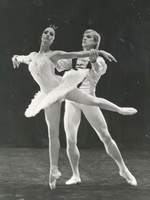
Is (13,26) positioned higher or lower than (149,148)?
higher

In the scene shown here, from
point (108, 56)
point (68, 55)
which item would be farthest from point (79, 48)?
point (108, 56)

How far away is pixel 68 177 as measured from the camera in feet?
8.49

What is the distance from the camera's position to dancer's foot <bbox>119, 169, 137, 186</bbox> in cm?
260

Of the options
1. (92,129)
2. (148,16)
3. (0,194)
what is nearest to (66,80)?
(92,129)

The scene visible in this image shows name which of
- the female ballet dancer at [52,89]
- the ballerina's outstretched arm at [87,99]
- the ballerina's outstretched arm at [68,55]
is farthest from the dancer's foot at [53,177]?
the ballerina's outstretched arm at [68,55]

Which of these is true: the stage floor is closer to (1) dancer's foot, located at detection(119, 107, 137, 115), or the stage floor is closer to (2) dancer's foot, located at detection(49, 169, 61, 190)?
(2) dancer's foot, located at detection(49, 169, 61, 190)

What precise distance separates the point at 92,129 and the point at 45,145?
0.36 meters

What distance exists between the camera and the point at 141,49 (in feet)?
8.61

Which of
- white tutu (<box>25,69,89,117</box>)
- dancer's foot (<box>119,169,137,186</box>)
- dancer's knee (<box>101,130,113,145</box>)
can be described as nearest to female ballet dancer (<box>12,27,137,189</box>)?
white tutu (<box>25,69,89,117</box>)

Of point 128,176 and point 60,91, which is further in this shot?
point 128,176

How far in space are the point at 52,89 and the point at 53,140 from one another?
37 centimetres

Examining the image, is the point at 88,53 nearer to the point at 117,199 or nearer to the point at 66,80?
the point at 66,80

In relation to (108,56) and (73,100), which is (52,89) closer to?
(73,100)

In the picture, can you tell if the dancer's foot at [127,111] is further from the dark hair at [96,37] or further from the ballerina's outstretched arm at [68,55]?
the dark hair at [96,37]
